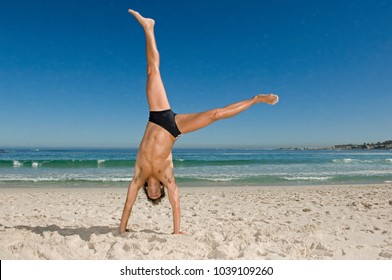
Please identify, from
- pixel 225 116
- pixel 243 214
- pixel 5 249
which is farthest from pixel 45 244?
pixel 243 214

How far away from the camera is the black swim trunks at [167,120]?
4.44 meters

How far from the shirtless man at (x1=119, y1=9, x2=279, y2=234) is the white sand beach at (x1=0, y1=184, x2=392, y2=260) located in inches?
27.2

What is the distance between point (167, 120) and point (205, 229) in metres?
2.19

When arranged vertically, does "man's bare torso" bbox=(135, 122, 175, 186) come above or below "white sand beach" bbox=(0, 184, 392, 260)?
above

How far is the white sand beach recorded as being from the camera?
409 cm

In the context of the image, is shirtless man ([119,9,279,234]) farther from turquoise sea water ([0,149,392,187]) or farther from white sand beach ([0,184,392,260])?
turquoise sea water ([0,149,392,187])

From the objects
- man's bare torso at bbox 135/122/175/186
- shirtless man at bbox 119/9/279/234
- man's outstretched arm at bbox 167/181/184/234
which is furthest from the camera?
man's outstretched arm at bbox 167/181/184/234

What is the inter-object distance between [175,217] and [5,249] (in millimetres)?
2181

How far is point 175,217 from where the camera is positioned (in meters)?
4.81

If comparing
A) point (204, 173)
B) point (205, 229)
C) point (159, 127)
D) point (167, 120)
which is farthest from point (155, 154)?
point (204, 173)

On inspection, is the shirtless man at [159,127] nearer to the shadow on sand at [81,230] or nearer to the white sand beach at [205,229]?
the shadow on sand at [81,230]

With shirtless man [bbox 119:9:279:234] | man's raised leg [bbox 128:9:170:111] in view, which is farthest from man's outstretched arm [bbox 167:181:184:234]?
man's raised leg [bbox 128:9:170:111]

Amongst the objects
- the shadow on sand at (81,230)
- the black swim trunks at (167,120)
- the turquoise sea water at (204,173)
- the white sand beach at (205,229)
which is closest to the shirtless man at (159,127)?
the black swim trunks at (167,120)
